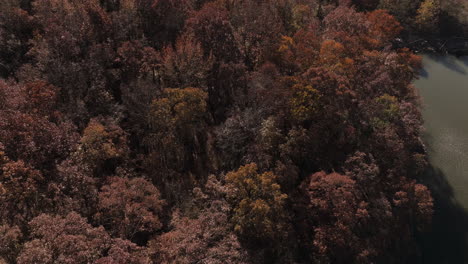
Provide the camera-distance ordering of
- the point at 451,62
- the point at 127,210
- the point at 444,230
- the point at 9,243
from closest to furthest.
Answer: the point at 9,243
the point at 127,210
the point at 444,230
the point at 451,62

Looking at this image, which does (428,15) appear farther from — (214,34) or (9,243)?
(9,243)

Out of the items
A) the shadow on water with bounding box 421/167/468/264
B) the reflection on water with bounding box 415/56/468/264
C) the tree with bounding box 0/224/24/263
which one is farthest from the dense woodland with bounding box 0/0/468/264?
the reflection on water with bounding box 415/56/468/264

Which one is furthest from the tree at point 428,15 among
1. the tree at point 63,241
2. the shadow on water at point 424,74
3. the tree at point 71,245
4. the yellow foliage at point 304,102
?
the tree at point 63,241

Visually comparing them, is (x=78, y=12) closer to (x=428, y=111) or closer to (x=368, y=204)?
(x=368, y=204)

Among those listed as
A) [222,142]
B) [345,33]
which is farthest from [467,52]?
[222,142]

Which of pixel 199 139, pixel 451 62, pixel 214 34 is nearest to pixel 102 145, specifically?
pixel 199 139

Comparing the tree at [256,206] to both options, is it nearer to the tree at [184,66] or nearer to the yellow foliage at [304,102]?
the yellow foliage at [304,102]
